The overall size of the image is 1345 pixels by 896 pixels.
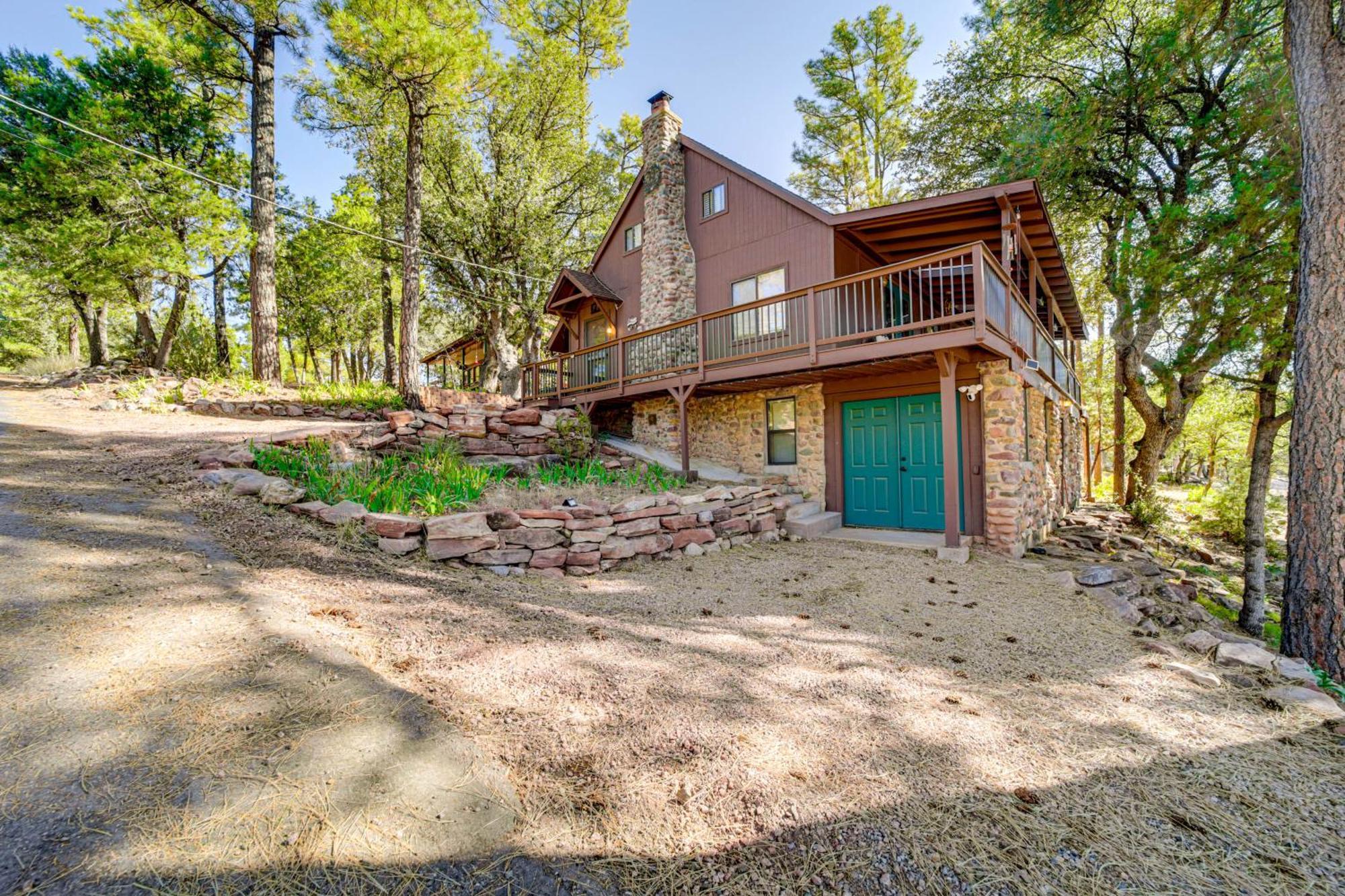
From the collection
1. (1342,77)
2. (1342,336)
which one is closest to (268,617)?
(1342,336)

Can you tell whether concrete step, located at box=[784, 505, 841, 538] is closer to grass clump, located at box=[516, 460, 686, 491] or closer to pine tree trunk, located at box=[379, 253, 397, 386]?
grass clump, located at box=[516, 460, 686, 491]

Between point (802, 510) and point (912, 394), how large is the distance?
2.40 m

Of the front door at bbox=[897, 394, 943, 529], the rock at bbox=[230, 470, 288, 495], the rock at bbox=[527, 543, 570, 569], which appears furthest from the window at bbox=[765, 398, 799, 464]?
the rock at bbox=[230, 470, 288, 495]

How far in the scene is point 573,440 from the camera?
31.5 ft

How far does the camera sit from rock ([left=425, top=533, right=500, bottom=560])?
14.1ft

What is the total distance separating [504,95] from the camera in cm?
1486

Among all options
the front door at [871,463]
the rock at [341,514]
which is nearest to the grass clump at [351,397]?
the rock at [341,514]

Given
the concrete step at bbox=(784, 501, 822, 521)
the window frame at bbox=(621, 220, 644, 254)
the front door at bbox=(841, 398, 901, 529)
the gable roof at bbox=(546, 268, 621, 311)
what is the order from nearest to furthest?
the concrete step at bbox=(784, 501, 822, 521) → the front door at bbox=(841, 398, 901, 529) → the window frame at bbox=(621, 220, 644, 254) → the gable roof at bbox=(546, 268, 621, 311)

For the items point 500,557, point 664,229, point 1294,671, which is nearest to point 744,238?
point 664,229

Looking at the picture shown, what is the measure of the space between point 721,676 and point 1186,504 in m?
19.5

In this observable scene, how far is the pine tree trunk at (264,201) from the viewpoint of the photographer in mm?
10703

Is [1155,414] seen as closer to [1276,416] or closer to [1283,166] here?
[1276,416]

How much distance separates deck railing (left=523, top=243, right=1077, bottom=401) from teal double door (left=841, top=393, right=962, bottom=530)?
3.74 ft

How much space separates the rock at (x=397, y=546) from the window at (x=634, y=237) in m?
9.38
